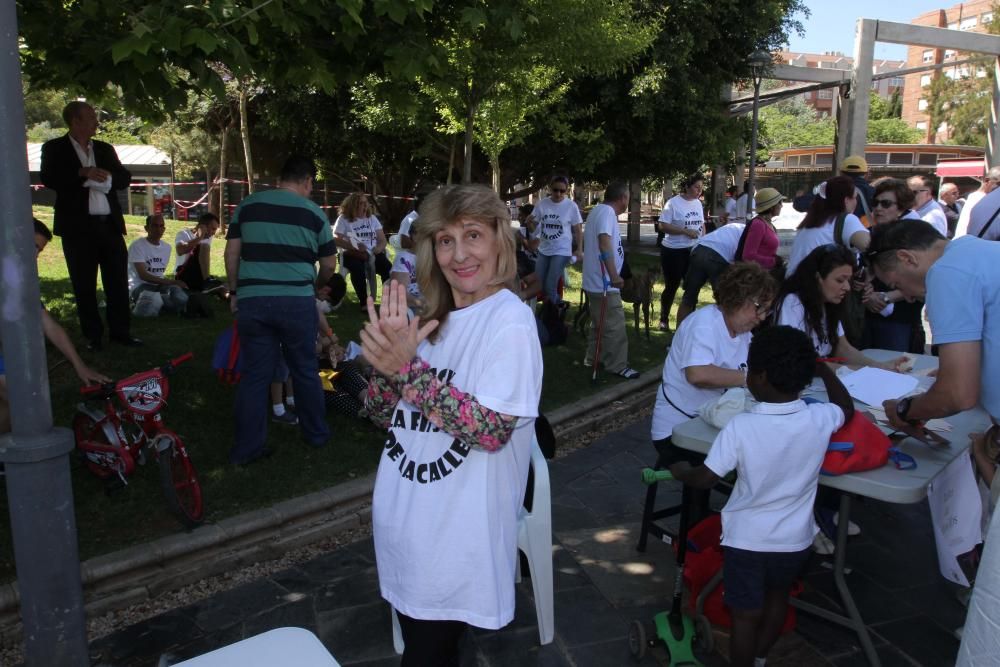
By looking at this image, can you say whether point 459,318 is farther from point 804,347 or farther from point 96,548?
point 96,548

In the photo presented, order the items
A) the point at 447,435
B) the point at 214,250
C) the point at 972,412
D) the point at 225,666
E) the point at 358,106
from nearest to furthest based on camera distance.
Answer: the point at 225,666
the point at 447,435
the point at 972,412
the point at 214,250
the point at 358,106

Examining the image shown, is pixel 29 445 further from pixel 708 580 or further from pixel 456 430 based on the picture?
pixel 708 580

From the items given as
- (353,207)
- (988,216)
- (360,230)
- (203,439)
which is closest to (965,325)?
(988,216)

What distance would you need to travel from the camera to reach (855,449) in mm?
2688

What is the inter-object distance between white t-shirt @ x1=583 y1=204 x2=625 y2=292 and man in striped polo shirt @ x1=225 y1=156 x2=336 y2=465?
9.49 ft

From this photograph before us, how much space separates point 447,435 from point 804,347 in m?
1.38

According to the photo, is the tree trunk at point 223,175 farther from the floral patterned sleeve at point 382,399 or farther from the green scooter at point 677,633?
the floral patterned sleeve at point 382,399

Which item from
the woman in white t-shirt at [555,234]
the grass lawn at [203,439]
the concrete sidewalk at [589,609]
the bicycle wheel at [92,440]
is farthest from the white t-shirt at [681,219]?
the bicycle wheel at [92,440]

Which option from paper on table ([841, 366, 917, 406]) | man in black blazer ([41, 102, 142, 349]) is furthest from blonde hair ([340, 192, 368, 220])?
paper on table ([841, 366, 917, 406])

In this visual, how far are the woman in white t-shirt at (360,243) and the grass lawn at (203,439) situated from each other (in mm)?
906

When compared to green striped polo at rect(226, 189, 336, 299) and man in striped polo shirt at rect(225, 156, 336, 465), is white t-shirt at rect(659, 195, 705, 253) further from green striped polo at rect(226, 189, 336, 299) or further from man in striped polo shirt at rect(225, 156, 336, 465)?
green striped polo at rect(226, 189, 336, 299)

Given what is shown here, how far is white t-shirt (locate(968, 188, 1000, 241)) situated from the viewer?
409 cm

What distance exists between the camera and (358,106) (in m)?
18.0

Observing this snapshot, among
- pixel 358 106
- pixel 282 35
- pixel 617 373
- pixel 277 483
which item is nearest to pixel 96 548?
pixel 277 483
